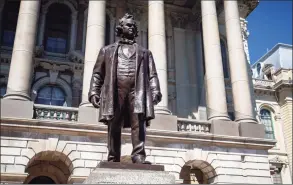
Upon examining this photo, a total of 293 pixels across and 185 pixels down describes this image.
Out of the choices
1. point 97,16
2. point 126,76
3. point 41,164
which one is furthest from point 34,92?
point 126,76

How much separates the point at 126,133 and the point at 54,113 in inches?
143

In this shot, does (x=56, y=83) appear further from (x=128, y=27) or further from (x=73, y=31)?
(x=128, y=27)

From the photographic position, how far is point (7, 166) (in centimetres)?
1620

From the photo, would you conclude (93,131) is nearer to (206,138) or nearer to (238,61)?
(206,138)

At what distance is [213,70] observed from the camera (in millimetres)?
21281

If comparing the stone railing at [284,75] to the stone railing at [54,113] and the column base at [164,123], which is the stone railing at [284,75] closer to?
the column base at [164,123]

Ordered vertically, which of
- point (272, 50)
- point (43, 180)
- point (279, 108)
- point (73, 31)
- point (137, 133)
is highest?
point (272, 50)

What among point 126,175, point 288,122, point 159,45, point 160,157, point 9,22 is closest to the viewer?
point 126,175

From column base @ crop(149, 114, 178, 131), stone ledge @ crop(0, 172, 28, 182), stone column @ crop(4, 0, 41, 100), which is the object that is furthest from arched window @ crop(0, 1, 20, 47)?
column base @ crop(149, 114, 178, 131)

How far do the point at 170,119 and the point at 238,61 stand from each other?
594 cm

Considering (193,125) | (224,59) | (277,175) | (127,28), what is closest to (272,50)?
(277,175)

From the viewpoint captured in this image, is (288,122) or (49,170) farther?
(288,122)

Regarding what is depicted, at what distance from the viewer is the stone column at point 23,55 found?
57.8 ft

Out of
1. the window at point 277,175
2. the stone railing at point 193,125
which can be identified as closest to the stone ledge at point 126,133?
the stone railing at point 193,125
